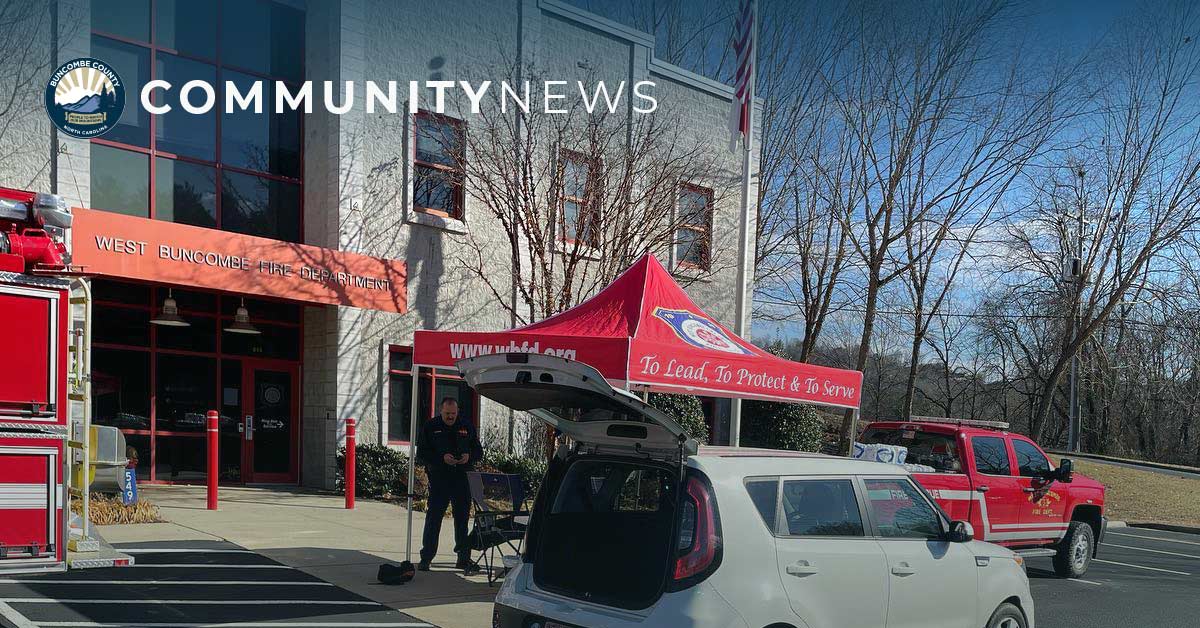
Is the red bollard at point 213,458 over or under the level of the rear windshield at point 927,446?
under

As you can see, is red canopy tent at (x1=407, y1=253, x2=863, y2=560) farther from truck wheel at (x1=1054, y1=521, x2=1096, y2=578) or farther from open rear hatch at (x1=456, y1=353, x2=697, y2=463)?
truck wheel at (x1=1054, y1=521, x2=1096, y2=578)

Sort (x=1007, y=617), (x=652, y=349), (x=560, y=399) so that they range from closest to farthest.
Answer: (x=560, y=399), (x=1007, y=617), (x=652, y=349)

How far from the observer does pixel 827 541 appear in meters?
5.38

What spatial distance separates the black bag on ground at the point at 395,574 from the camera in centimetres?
896

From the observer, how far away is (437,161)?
17641 millimetres

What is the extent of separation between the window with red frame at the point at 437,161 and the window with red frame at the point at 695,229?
4.94m

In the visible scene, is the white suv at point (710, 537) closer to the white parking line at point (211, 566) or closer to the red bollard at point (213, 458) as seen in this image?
the white parking line at point (211, 566)

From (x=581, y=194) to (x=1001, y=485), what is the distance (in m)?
10.1

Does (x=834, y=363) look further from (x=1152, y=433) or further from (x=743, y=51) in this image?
(x=743, y=51)

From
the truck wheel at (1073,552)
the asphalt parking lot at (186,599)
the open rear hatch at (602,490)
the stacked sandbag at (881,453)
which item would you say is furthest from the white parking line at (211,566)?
the truck wheel at (1073,552)

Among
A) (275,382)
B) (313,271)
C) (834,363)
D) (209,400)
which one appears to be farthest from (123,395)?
(834,363)

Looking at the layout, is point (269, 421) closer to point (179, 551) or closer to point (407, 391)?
point (407, 391)

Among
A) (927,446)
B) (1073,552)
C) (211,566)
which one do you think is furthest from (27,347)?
(1073,552)

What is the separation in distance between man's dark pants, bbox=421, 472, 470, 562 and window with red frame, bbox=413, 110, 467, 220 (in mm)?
8764
